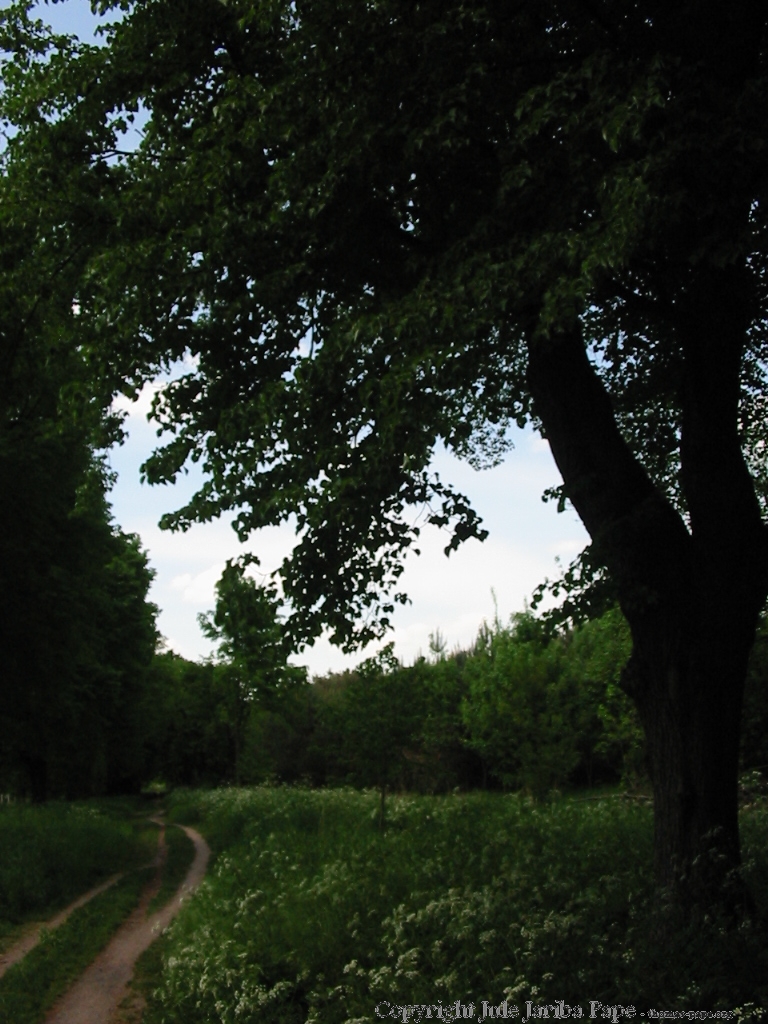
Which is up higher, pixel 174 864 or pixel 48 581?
pixel 48 581

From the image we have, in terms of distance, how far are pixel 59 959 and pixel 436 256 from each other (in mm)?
9140

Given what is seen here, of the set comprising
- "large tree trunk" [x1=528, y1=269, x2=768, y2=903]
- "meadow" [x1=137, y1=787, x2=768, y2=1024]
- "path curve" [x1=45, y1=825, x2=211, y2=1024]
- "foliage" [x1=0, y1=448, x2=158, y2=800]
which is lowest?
"path curve" [x1=45, y1=825, x2=211, y2=1024]

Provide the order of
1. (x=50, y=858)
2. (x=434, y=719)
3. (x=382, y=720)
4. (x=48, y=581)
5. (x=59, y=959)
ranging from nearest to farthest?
(x=59, y=959), (x=50, y=858), (x=48, y=581), (x=382, y=720), (x=434, y=719)

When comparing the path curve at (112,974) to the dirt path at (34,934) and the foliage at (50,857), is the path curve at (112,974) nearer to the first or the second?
the dirt path at (34,934)

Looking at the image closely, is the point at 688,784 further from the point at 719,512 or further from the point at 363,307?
the point at 363,307

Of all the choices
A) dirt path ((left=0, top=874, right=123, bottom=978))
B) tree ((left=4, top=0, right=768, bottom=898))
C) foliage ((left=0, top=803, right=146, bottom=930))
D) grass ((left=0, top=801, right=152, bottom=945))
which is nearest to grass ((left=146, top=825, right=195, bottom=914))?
grass ((left=0, top=801, right=152, bottom=945))

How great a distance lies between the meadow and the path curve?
0.51 meters

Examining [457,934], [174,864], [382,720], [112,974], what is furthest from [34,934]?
[382,720]

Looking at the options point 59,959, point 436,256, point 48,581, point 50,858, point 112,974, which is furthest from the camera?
point 48,581

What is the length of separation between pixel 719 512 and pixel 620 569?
1.04 metres

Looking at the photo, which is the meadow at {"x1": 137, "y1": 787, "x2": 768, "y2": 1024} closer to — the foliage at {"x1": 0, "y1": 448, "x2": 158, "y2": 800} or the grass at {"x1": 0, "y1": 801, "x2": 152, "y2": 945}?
the grass at {"x1": 0, "y1": 801, "x2": 152, "y2": 945}

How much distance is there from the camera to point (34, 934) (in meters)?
12.5

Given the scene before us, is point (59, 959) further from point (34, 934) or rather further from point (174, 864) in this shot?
point (174, 864)

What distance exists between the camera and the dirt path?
10930 mm
